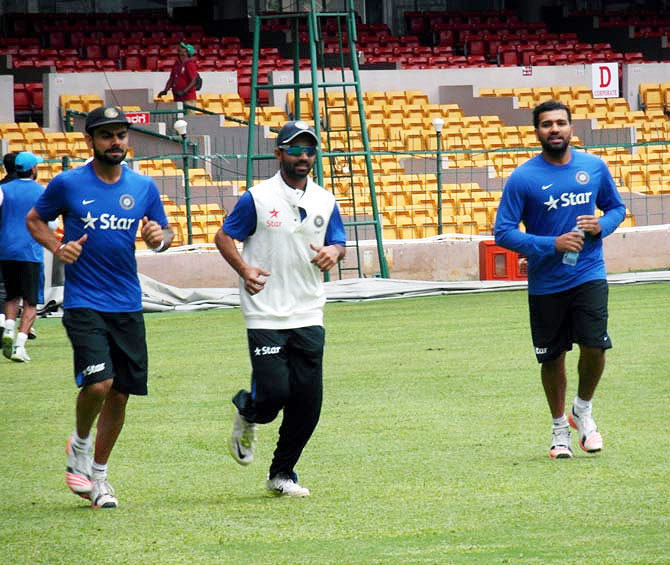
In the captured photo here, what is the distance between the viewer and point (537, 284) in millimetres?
7949

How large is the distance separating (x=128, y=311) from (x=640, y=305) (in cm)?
1048

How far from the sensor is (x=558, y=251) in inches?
303

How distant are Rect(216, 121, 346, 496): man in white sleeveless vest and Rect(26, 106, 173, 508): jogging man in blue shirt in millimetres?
496

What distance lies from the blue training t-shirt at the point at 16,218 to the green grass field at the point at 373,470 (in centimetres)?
107

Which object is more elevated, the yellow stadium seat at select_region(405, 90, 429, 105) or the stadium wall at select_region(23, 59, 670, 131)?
the stadium wall at select_region(23, 59, 670, 131)

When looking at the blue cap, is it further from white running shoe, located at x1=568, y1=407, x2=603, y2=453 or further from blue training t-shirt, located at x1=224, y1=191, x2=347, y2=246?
white running shoe, located at x1=568, y1=407, x2=603, y2=453

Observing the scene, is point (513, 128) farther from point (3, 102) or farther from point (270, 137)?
point (3, 102)

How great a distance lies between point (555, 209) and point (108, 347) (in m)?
2.62

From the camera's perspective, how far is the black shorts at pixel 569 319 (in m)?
7.84

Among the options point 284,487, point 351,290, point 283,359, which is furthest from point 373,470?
point 351,290

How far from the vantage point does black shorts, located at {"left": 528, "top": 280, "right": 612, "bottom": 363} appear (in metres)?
7.84

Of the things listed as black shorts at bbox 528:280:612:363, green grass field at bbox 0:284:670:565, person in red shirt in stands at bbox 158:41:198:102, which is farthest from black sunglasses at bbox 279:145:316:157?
person in red shirt in stands at bbox 158:41:198:102

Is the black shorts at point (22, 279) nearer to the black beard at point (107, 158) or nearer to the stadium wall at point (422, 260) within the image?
the stadium wall at point (422, 260)

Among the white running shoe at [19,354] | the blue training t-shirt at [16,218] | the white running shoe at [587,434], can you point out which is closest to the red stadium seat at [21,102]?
the blue training t-shirt at [16,218]
